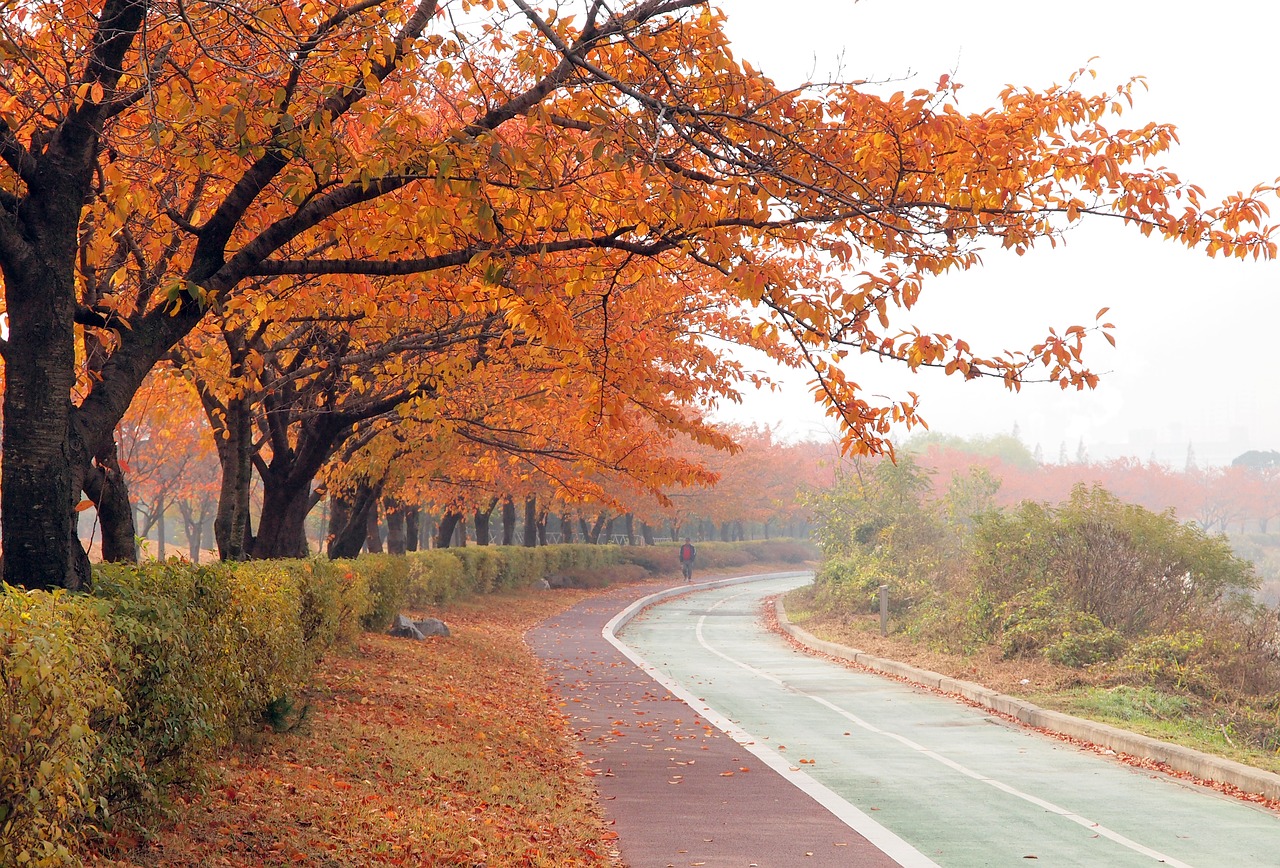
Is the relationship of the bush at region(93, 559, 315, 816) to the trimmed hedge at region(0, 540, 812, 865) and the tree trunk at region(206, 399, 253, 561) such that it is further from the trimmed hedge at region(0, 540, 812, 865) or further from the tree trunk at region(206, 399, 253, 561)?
the tree trunk at region(206, 399, 253, 561)

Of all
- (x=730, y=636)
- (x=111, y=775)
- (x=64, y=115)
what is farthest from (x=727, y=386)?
(x=730, y=636)

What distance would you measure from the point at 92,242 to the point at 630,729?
8.11m

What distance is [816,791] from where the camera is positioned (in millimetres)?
9922

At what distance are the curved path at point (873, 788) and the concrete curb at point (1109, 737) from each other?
34 centimetres

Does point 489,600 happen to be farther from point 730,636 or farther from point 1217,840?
point 1217,840

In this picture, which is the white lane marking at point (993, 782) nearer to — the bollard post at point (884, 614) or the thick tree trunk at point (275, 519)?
the bollard post at point (884, 614)

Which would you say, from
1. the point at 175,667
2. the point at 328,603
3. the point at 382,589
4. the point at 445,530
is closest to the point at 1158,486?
the point at 445,530

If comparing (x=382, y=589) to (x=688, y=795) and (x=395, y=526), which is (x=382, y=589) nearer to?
(x=395, y=526)

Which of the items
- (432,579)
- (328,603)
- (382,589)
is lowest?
(432,579)

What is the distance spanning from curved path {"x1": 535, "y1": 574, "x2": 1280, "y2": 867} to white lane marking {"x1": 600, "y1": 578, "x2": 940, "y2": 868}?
0.09ft

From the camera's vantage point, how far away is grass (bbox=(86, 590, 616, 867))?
675 cm

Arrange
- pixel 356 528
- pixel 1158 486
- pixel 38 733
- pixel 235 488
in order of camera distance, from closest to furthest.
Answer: pixel 38 733 → pixel 235 488 → pixel 356 528 → pixel 1158 486

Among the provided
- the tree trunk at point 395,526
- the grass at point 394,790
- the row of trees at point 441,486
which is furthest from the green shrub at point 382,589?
the tree trunk at point 395,526

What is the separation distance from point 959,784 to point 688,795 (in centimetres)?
250
